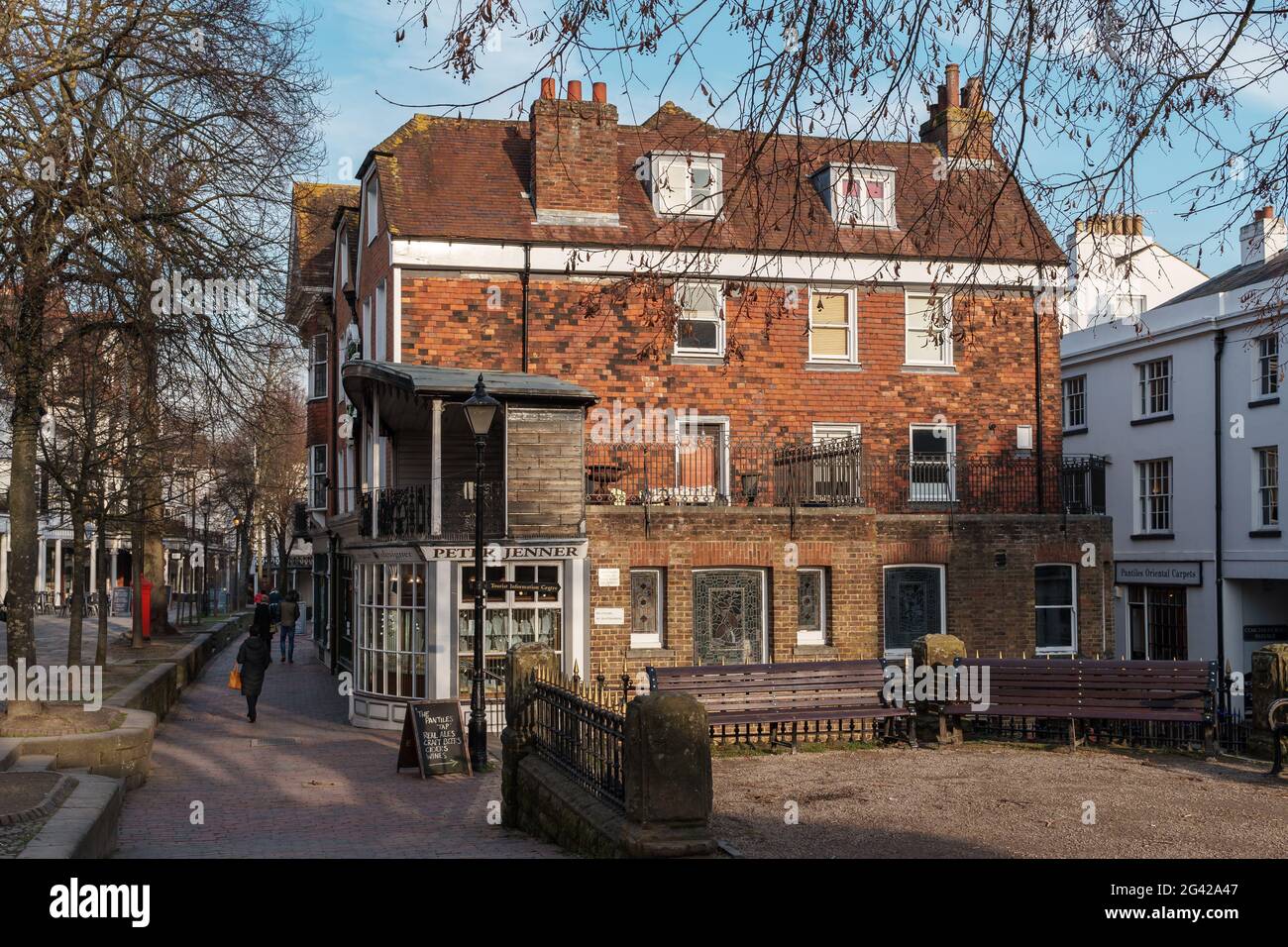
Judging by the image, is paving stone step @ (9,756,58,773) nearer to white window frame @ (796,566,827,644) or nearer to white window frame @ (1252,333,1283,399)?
white window frame @ (796,566,827,644)

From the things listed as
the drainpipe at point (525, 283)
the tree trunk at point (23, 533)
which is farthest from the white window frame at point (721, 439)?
the tree trunk at point (23, 533)

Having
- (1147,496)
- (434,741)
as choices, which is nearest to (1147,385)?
(1147,496)

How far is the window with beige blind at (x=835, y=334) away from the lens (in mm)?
25516

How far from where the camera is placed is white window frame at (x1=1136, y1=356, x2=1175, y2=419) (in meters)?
34.0

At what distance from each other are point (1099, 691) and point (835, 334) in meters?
11.9

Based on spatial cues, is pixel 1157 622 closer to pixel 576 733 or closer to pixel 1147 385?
pixel 1147 385

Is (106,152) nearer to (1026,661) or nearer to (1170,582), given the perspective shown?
(1026,661)

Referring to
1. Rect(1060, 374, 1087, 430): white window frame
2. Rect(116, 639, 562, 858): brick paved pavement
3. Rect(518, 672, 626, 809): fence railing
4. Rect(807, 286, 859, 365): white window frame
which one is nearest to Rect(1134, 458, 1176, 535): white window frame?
Rect(1060, 374, 1087, 430): white window frame

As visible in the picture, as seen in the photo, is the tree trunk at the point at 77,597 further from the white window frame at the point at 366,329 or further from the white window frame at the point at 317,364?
Answer: the white window frame at the point at 317,364

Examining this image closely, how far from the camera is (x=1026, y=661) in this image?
50.9 feet

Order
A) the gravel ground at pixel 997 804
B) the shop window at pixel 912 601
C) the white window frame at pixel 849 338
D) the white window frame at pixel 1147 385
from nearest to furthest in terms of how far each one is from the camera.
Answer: the gravel ground at pixel 997 804 < the shop window at pixel 912 601 < the white window frame at pixel 849 338 < the white window frame at pixel 1147 385

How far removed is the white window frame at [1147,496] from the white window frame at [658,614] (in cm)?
1781

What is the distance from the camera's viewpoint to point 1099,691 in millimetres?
15141
